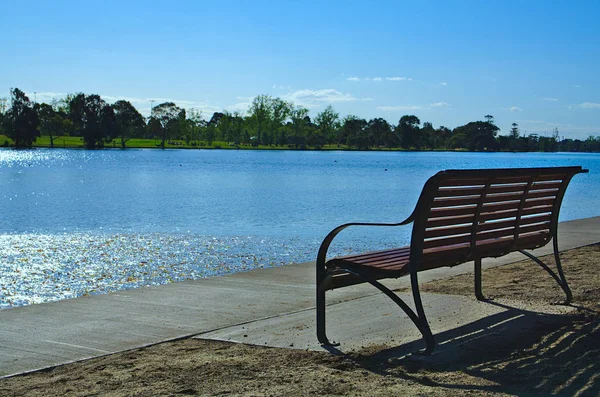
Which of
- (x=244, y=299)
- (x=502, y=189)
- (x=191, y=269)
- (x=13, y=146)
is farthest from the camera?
(x=13, y=146)

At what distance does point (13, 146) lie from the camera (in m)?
171

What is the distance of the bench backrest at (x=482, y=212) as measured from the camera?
17.4 feet

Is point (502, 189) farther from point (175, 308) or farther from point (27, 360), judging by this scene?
point (27, 360)

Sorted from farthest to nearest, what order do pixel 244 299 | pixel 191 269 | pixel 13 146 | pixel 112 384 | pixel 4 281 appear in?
pixel 13 146
pixel 191 269
pixel 4 281
pixel 244 299
pixel 112 384

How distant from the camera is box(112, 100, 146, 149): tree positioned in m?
166

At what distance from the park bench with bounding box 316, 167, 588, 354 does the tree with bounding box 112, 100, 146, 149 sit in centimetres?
16243

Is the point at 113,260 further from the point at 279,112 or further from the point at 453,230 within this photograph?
the point at 279,112

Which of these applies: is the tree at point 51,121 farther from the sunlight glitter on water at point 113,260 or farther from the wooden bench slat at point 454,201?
the wooden bench slat at point 454,201

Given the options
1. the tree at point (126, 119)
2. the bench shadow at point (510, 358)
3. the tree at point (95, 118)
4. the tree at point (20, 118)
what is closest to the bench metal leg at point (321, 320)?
the bench shadow at point (510, 358)

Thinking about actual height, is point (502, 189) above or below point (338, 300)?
above

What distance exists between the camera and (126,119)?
557 ft

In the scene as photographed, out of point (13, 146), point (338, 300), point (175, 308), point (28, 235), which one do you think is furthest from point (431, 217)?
point (13, 146)

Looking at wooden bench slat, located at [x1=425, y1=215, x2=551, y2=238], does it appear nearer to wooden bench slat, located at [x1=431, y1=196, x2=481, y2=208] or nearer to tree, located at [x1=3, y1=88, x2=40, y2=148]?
wooden bench slat, located at [x1=431, y1=196, x2=481, y2=208]

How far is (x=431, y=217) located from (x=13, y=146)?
178369 millimetres
